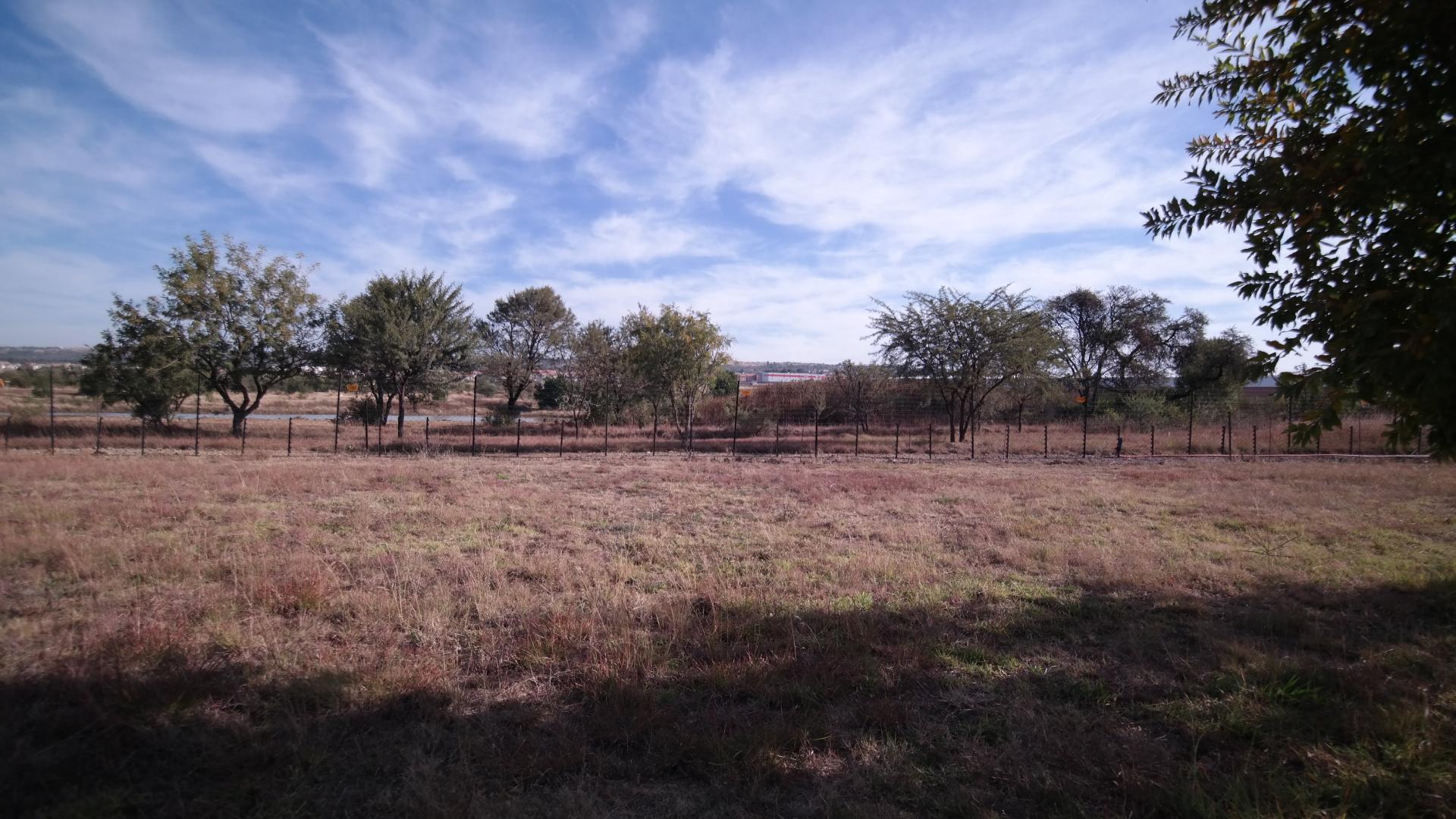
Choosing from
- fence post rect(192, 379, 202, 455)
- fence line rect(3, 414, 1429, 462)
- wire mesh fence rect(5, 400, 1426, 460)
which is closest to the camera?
fence post rect(192, 379, 202, 455)

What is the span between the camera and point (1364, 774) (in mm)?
3033

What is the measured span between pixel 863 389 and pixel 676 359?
1043cm

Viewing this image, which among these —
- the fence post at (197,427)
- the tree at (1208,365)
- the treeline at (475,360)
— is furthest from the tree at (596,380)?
the tree at (1208,365)

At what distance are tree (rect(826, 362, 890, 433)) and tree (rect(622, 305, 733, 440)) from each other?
7258mm

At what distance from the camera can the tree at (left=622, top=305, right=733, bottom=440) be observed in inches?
1214

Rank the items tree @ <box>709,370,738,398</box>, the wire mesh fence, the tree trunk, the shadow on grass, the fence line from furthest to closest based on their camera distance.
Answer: tree @ <box>709,370,738,398</box>, the tree trunk, the wire mesh fence, the fence line, the shadow on grass

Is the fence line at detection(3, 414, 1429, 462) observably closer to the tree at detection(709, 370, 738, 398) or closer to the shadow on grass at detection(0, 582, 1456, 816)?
the tree at detection(709, 370, 738, 398)

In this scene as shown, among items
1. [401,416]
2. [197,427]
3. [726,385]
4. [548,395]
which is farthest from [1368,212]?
[548,395]

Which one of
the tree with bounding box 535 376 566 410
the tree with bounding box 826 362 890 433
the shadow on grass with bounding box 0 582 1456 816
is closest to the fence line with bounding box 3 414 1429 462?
the tree with bounding box 826 362 890 433

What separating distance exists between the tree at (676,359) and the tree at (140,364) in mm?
19016

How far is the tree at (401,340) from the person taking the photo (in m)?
26.8

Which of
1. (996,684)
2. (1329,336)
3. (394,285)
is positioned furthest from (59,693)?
(394,285)

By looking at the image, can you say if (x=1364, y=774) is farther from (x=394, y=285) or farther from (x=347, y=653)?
(x=394, y=285)

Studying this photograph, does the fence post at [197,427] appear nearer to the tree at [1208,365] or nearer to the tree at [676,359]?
the tree at [676,359]
